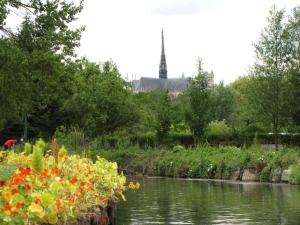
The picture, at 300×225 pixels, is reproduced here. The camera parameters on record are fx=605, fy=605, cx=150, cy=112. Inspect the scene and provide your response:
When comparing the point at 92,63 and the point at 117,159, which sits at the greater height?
the point at 92,63

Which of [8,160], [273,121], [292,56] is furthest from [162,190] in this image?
[292,56]

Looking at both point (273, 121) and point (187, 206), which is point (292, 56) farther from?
point (187, 206)

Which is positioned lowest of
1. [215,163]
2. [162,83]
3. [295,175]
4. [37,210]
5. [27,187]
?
[37,210]

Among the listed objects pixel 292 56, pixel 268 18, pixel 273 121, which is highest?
pixel 268 18

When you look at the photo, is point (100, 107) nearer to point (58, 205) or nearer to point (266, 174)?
point (266, 174)

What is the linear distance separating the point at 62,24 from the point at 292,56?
2098cm

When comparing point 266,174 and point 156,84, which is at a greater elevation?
point 156,84

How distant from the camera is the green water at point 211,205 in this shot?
1520 centimetres

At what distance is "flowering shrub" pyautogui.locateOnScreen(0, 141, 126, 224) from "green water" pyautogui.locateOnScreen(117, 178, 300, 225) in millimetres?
1508

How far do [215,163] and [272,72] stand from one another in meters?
9.52

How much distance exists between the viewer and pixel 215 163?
32094 mm

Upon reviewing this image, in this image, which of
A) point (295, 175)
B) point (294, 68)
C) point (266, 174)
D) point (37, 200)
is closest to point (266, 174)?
point (266, 174)

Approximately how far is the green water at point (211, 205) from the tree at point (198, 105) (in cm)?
1421

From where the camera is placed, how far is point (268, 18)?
130ft
